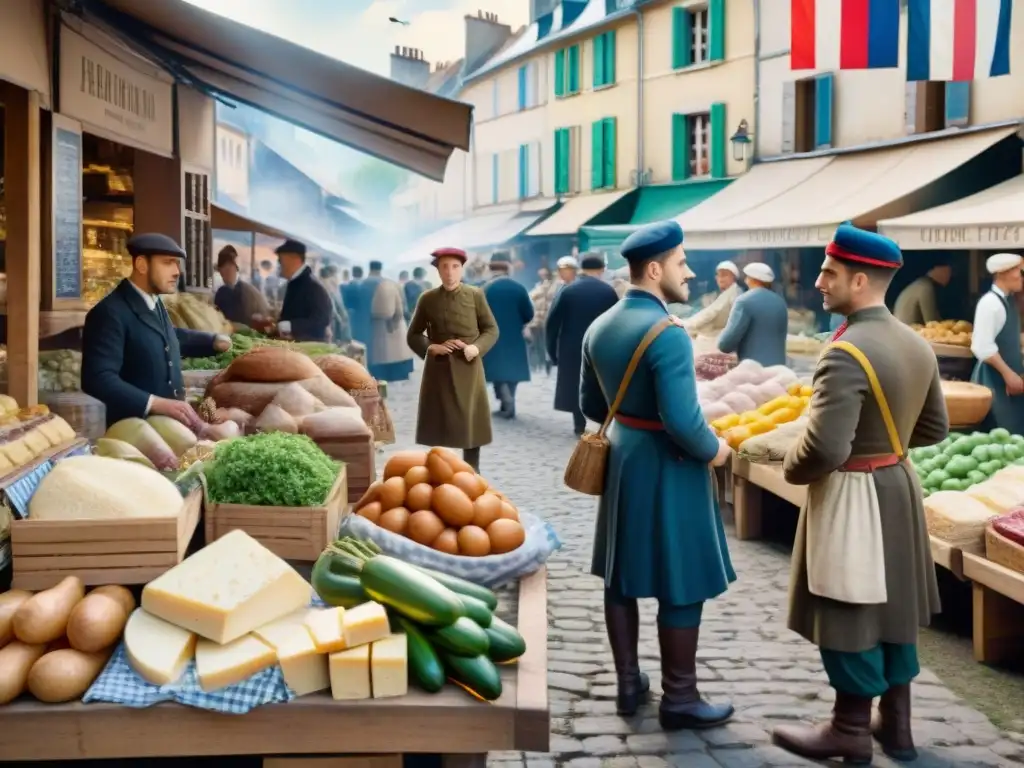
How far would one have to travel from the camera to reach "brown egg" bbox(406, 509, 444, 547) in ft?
13.2

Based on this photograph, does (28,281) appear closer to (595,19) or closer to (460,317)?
(460,317)

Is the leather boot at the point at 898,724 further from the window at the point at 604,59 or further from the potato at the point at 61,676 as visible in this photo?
the window at the point at 604,59

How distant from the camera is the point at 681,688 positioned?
15.1 feet

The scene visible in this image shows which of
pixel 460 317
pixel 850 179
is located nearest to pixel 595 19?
pixel 850 179

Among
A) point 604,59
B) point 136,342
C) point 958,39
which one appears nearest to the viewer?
point 136,342

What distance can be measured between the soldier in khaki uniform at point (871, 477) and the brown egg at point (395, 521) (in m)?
1.44

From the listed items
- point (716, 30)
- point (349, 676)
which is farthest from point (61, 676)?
point (716, 30)

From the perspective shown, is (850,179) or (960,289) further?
(850,179)

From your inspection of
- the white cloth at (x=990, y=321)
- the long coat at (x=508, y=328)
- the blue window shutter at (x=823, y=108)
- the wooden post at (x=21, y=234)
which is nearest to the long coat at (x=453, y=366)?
the wooden post at (x=21, y=234)

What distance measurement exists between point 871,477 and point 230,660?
239cm

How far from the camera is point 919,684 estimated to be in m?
5.21

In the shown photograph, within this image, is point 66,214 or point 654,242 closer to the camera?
point 654,242

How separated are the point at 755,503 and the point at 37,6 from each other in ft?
18.8

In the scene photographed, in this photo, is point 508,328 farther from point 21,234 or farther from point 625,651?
point 625,651
